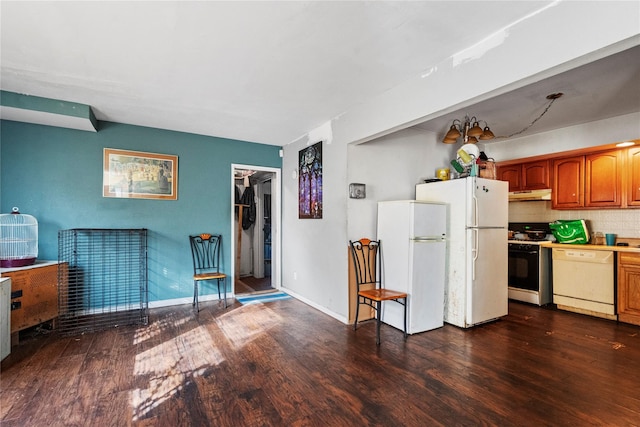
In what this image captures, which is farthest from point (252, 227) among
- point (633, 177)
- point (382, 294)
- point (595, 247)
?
point (633, 177)

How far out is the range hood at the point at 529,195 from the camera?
4578 millimetres

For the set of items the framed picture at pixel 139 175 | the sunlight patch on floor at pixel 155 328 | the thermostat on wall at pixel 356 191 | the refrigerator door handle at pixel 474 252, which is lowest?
the sunlight patch on floor at pixel 155 328

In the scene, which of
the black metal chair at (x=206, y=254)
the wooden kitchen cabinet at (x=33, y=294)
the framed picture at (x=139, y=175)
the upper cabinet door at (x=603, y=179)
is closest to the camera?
the wooden kitchen cabinet at (x=33, y=294)

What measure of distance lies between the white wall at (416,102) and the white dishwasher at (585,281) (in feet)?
7.05

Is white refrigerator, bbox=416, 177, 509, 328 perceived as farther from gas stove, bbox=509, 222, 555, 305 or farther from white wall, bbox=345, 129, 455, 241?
gas stove, bbox=509, 222, 555, 305

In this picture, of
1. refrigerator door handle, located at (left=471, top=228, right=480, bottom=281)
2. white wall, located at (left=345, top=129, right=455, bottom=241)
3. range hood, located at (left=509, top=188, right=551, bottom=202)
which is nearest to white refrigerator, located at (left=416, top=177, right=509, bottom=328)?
refrigerator door handle, located at (left=471, top=228, right=480, bottom=281)

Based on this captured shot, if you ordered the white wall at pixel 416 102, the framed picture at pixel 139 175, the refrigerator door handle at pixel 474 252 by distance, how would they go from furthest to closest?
the framed picture at pixel 139 175
the refrigerator door handle at pixel 474 252
the white wall at pixel 416 102

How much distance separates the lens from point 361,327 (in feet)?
11.8

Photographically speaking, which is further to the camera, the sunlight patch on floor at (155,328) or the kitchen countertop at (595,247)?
the kitchen countertop at (595,247)

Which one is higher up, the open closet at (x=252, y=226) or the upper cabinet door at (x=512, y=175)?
the upper cabinet door at (x=512, y=175)

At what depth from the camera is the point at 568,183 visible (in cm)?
441

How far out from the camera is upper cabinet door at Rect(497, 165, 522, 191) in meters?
4.95

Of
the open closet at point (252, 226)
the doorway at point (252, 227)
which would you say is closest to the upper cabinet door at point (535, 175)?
the doorway at point (252, 227)

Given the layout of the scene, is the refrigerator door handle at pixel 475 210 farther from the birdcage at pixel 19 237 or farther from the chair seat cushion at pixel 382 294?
the birdcage at pixel 19 237
